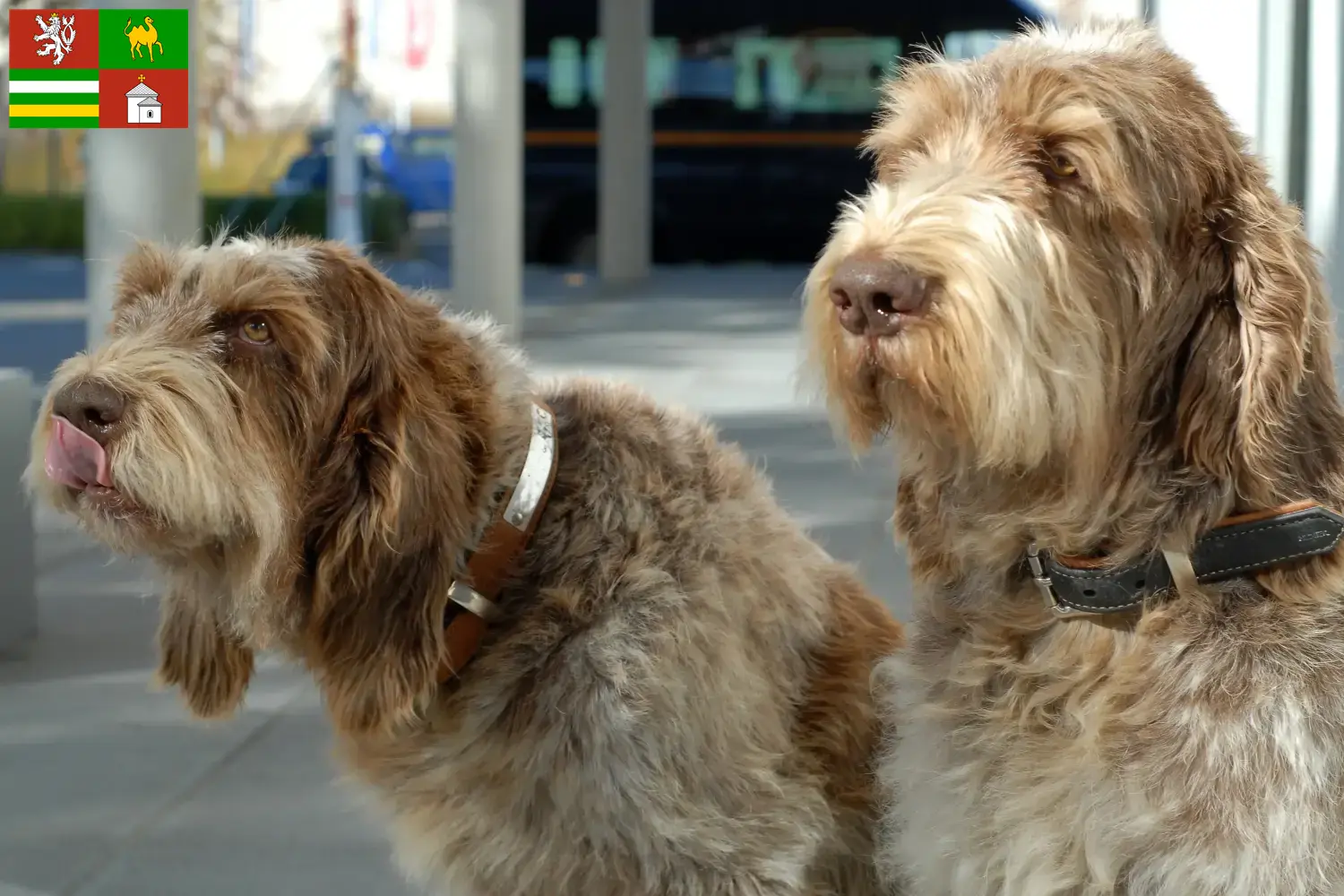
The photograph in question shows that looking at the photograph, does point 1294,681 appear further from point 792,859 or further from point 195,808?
point 195,808

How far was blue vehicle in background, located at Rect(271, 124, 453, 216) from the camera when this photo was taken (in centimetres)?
2461

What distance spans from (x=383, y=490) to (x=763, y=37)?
20898 mm

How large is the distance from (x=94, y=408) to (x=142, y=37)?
4.05m

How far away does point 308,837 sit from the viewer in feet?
13.0

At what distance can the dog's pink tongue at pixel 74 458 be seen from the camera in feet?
8.41

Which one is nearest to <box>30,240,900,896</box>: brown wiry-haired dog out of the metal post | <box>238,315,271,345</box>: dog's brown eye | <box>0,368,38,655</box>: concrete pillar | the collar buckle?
<box>238,315,271,345</box>: dog's brown eye

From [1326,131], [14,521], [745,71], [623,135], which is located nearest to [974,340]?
[14,521]

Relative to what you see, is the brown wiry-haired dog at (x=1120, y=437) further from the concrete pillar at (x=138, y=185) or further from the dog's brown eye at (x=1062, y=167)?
the concrete pillar at (x=138, y=185)

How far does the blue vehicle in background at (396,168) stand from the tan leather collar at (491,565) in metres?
21.9

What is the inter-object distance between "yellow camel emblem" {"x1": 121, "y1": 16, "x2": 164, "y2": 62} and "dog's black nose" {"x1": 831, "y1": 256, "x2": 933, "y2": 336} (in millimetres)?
4646

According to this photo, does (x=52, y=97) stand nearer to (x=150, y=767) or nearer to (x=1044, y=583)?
(x=150, y=767)

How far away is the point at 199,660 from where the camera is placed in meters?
3.04

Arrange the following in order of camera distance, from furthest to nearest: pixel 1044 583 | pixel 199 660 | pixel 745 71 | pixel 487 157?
pixel 745 71 < pixel 487 157 < pixel 199 660 < pixel 1044 583

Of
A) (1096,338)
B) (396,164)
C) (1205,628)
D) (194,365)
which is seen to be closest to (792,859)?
(1205,628)
